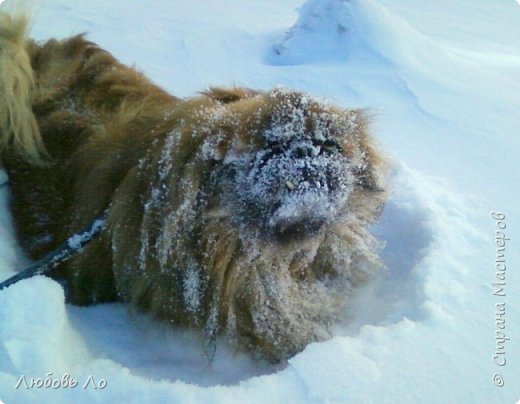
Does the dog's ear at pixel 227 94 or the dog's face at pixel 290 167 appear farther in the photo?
the dog's ear at pixel 227 94

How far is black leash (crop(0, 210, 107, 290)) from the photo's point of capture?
179cm

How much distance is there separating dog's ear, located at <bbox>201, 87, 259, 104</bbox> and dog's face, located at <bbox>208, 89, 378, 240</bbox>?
0.61ft

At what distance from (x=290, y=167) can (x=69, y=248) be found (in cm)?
85

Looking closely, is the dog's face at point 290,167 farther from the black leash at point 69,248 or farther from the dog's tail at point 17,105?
the dog's tail at point 17,105

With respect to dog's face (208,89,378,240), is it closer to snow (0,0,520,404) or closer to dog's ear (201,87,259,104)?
dog's ear (201,87,259,104)

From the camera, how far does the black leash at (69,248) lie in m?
1.79

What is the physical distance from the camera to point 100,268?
200 cm

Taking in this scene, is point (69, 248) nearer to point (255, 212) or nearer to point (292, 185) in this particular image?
point (255, 212)

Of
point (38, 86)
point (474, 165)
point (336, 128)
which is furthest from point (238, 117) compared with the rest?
point (474, 165)

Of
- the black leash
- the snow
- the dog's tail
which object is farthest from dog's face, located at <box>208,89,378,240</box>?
the dog's tail

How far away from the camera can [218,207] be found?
160 centimetres

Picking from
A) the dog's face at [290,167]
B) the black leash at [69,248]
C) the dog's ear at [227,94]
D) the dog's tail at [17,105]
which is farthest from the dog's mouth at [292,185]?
the dog's tail at [17,105]

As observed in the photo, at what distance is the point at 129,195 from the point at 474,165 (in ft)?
6.09

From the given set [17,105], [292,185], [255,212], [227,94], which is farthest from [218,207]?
[17,105]
